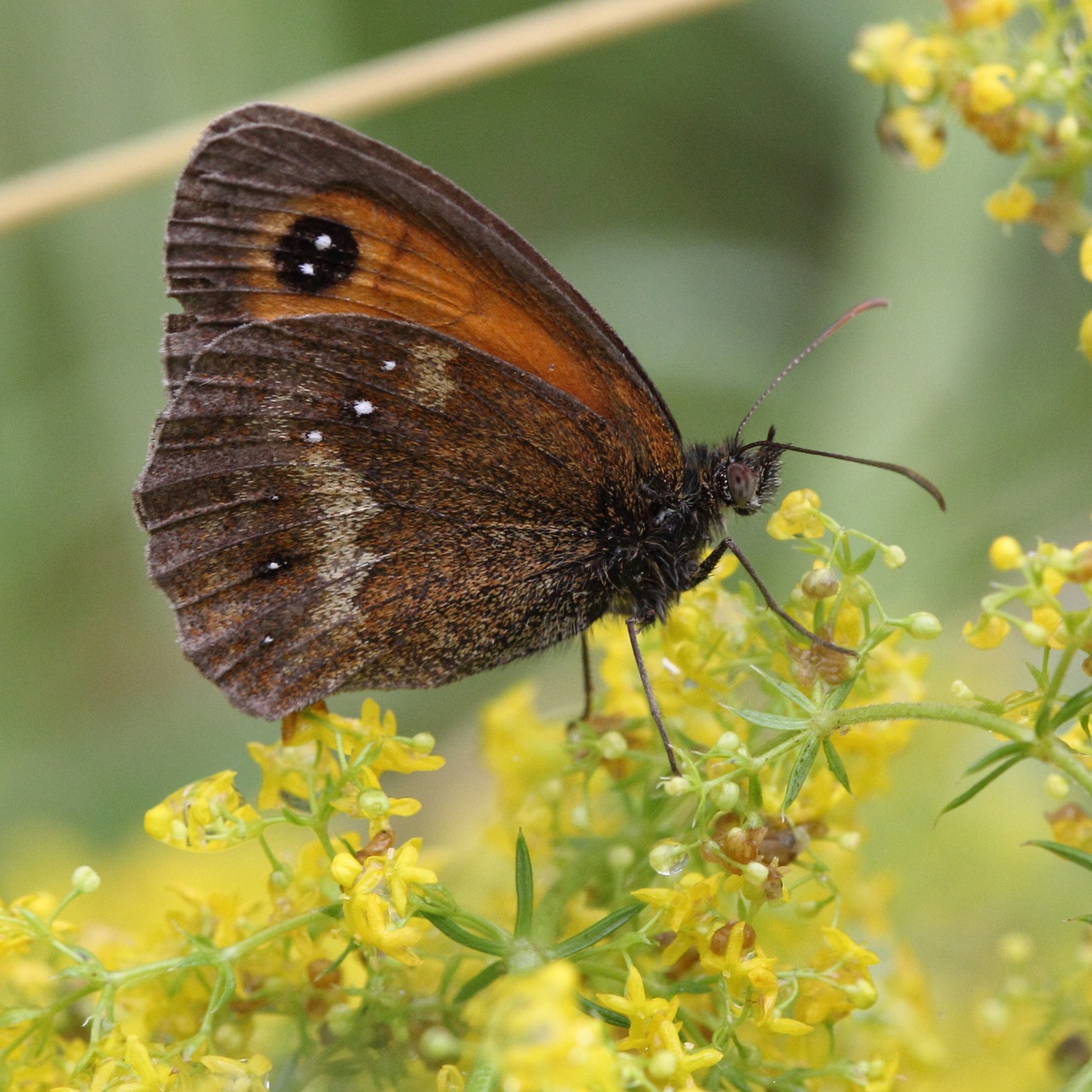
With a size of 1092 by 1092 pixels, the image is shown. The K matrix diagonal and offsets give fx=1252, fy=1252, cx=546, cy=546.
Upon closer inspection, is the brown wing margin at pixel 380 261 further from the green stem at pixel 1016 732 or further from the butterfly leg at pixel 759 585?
the green stem at pixel 1016 732

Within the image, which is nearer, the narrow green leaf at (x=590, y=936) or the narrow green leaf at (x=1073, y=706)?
the narrow green leaf at (x=1073, y=706)

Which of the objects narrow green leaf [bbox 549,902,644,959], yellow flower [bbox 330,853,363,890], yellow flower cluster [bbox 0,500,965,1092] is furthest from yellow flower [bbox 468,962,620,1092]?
yellow flower [bbox 330,853,363,890]

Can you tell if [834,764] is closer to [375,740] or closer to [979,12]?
[375,740]

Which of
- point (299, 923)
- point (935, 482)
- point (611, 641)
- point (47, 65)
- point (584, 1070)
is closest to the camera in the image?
point (584, 1070)

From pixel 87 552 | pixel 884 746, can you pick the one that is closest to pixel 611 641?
pixel 884 746

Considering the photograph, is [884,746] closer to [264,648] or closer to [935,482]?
[264,648]

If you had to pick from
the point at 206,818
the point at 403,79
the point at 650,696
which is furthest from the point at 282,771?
the point at 403,79

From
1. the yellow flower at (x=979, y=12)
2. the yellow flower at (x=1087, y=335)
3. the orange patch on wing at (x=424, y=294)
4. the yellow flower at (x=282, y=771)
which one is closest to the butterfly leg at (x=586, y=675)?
the orange patch on wing at (x=424, y=294)
